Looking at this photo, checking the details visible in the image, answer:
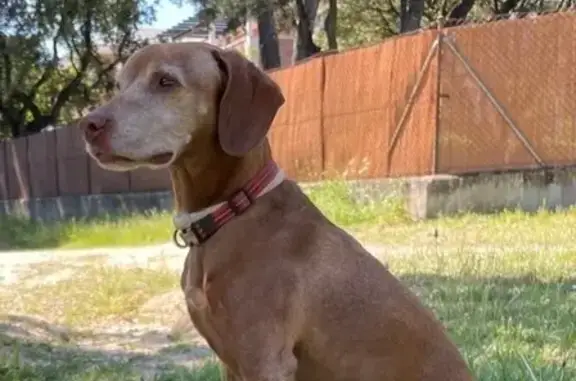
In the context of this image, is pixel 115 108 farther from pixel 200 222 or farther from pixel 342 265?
pixel 342 265

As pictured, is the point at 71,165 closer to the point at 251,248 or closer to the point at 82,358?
the point at 82,358

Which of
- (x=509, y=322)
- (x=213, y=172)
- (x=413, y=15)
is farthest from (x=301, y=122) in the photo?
(x=213, y=172)

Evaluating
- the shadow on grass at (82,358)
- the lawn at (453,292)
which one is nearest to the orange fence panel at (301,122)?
the lawn at (453,292)

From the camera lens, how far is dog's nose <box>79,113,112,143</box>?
3424 mm

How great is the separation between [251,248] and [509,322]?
10.4 feet

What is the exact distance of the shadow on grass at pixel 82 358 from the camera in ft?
18.4

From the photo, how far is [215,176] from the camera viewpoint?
363cm

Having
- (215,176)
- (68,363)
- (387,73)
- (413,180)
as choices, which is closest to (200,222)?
(215,176)

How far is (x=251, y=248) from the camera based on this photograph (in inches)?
138

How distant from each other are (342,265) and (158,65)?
919mm

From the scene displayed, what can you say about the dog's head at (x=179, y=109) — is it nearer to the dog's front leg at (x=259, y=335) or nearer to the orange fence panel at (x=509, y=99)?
the dog's front leg at (x=259, y=335)

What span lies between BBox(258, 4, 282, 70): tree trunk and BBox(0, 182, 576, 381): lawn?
10.2 metres

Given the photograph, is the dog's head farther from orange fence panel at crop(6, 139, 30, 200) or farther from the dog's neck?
orange fence panel at crop(6, 139, 30, 200)

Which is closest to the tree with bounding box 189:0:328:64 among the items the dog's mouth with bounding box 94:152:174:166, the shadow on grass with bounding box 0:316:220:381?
the shadow on grass with bounding box 0:316:220:381
